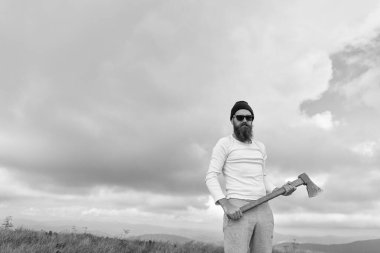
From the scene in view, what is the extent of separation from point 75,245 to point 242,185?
5.07 metres

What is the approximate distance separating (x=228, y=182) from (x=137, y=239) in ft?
20.2

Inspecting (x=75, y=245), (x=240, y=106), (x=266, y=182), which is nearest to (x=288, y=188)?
(x=266, y=182)

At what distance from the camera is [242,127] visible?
578 cm

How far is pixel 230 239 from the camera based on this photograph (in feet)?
17.7

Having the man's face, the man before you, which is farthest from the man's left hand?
the man's face

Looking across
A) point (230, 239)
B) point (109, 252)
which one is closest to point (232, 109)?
point (230, 239)

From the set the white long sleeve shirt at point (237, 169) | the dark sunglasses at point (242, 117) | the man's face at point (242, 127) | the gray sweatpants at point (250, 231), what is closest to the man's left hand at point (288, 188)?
the white long sleeve shirt at point (237, 169)

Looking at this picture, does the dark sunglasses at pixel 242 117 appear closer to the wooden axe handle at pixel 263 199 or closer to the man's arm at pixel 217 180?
the man's arm at pixel 217 180

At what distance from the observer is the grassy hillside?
8.03 meters

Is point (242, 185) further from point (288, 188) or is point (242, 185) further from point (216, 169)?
point (288, 188)

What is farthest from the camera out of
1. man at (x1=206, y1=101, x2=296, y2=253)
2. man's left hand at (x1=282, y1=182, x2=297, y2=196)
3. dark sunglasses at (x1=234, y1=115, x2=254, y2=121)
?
dark sunglasses at (x1=234, y1=115, x2=254, y2=121)

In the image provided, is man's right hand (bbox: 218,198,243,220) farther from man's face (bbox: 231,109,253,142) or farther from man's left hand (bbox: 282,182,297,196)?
man's face (bbox: 231,109,253,142)

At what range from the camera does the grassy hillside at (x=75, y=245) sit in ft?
26.3

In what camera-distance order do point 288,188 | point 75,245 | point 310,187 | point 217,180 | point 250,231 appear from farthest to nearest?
point 75,245 < point 310,187 < point 288,188 < point 217,180 < point 250,231
